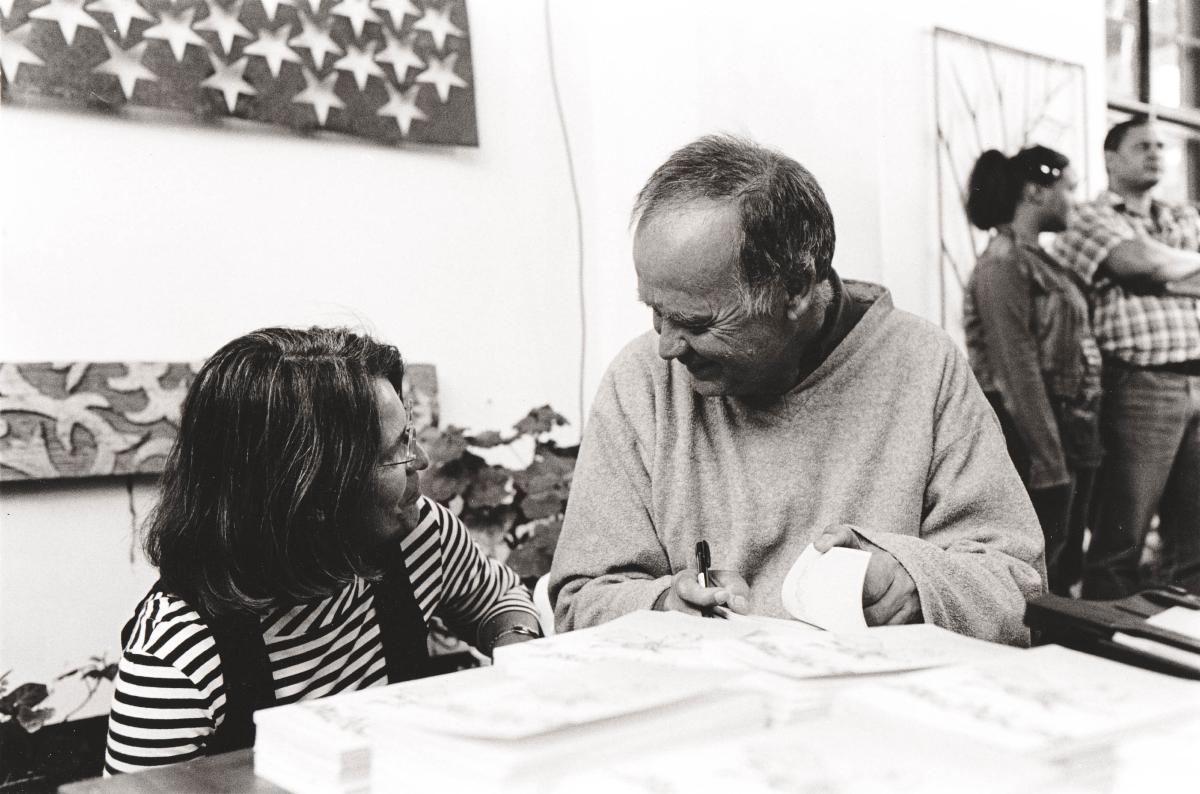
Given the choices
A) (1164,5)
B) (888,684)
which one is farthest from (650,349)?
(1164,5)

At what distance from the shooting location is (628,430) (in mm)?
1562

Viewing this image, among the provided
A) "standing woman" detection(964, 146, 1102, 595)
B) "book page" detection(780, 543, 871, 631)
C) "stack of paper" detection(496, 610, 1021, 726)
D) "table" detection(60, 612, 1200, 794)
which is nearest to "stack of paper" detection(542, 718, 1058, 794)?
"table" detection(60, 612, 1200, 794)

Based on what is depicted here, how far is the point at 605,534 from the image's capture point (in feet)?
4.85

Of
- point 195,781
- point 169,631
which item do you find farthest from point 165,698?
point 195,781

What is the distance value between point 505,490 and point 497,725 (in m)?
1.99

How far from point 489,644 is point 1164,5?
3138 mm

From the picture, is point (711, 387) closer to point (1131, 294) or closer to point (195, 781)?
point (195, 781)

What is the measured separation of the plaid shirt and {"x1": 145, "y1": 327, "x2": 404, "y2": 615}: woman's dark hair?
9.20 feet

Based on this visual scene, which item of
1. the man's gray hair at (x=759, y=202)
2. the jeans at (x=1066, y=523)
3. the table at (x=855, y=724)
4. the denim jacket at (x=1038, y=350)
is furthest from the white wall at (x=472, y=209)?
the table at (x=855, y=724)

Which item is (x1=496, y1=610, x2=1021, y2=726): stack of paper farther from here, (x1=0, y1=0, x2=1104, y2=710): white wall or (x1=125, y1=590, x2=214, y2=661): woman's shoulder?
(x1=0, y1=0, x2=1104, y2=710): white wall

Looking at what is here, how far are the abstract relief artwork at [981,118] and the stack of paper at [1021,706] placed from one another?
2.63m

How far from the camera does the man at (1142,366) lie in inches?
128

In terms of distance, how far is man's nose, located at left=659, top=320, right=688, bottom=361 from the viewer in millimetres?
1455

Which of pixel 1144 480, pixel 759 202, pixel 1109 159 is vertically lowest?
pixel 1144 480
